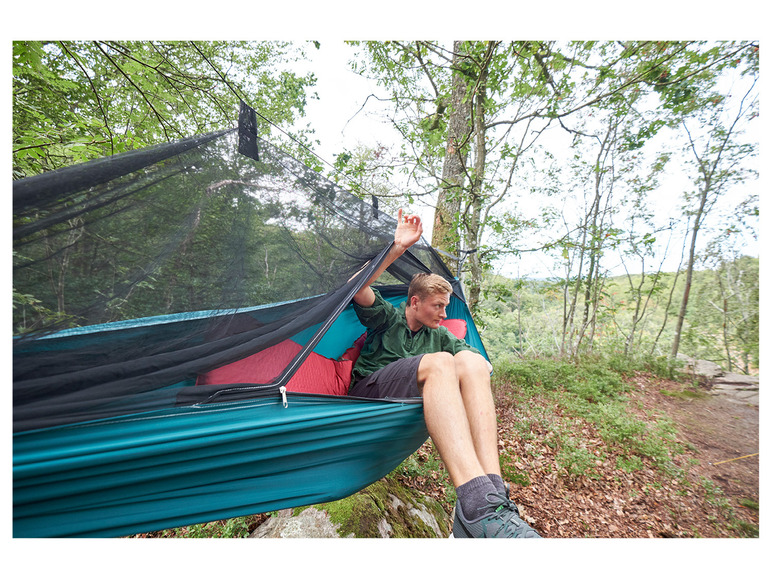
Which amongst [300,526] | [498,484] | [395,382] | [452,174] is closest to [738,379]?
[452,174]

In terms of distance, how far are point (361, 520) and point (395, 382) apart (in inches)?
23.5

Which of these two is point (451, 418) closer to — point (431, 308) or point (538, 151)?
point (431, 308)

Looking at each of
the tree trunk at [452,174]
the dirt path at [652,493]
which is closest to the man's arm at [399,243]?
the tree trunk at [452,174]

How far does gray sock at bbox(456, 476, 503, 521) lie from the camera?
0.81 m

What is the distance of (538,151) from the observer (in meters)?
3.80

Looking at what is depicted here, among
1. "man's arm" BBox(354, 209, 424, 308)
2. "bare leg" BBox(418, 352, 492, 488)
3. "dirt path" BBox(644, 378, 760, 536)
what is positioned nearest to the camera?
"bare leg" BBox(418, 352, 492, 488)

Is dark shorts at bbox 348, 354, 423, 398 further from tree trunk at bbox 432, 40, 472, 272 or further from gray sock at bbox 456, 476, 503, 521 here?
tree trunk at bbox 432, 40, 472, 272

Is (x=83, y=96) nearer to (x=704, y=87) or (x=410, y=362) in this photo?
(x=410, y=362)

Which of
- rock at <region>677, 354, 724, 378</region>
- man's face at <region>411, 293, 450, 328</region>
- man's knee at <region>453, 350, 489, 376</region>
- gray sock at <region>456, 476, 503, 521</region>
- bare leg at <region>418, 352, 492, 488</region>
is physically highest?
man's face at <region>411, 293, 450, 328</region>

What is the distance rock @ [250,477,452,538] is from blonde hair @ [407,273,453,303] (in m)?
0.94

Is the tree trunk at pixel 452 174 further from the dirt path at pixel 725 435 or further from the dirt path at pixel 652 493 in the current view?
the dirt path at pixel 725 435

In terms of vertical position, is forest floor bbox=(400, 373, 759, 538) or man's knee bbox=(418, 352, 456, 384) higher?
man's knee bbox=(418, 352, 456, 384)

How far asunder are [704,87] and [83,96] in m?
5.83

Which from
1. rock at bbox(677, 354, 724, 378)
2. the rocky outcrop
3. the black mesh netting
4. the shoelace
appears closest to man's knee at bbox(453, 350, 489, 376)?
the shoelace
